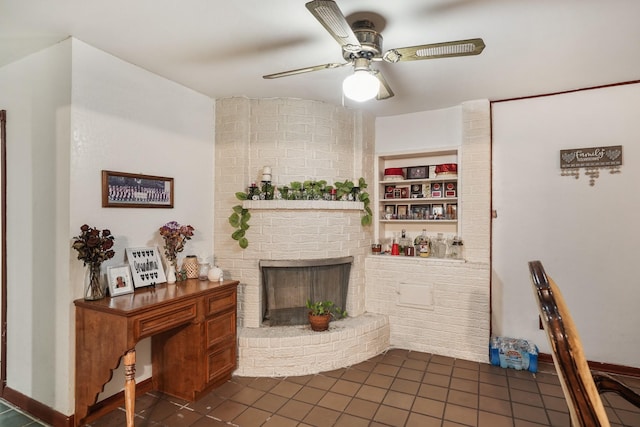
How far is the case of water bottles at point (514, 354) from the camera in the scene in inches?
114

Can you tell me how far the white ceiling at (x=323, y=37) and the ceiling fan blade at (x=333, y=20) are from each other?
226 millimetres

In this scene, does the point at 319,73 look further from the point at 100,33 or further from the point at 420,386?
the point at 420,386

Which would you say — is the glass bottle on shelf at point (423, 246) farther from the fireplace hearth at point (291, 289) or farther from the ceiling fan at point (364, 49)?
the ceiling fan at point (364, 49)

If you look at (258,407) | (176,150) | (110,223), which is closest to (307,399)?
(258,407)

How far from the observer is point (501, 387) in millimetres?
2650

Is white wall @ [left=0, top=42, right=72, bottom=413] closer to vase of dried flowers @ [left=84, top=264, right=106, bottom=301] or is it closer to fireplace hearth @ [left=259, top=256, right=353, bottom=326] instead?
vase of dried flowers @ [left=84, top=264, right=106, bottom=301]

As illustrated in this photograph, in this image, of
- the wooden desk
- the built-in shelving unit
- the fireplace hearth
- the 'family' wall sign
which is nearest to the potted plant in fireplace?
the fireplace hearth

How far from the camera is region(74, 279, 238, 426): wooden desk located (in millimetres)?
1976

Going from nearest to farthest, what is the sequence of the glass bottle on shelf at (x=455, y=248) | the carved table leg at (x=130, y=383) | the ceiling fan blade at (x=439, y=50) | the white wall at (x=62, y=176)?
1. the ceiling fan blade at (x=439, y=50)
2. the carved table leg at (x=130, y=383)
3. the white wall at (x=62, y=176)
4. the glass bottle on shelf at (x=455, y=248)

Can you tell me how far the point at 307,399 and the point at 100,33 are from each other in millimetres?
2754

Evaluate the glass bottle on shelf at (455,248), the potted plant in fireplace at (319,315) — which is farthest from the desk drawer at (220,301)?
the glass bottle on shelf at (455,248)

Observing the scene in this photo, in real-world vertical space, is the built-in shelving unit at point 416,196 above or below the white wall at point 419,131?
below

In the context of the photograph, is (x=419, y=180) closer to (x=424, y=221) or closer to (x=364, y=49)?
(x=424, y=221)

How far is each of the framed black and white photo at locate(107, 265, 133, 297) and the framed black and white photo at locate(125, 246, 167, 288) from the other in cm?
8
